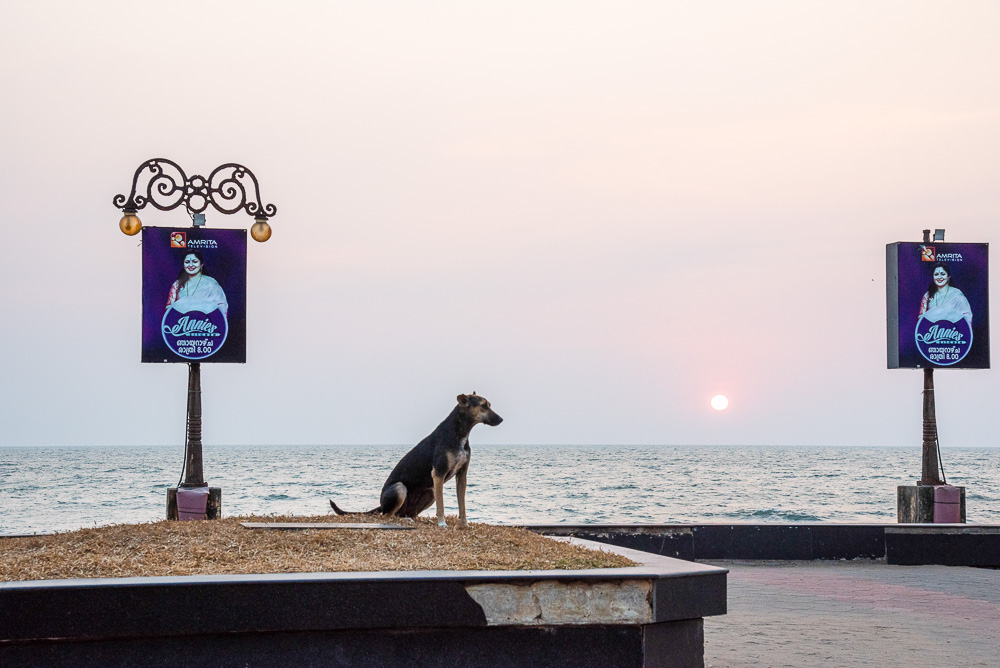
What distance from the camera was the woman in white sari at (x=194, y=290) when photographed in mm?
13477

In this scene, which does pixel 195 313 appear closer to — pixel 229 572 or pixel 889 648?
pixel 229 572

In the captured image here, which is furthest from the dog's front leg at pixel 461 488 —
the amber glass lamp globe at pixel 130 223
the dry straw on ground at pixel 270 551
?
the amber glass lamp globe at pixel 130 223

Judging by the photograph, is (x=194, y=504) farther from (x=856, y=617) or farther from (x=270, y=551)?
(x=856, y=617)

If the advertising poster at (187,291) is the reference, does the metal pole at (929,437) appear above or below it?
below

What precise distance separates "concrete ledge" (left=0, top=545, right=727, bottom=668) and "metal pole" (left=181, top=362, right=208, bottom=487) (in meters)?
6.77

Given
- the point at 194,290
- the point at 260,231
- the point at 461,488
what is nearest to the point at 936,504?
the point at 461,488

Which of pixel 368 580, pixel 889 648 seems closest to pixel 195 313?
pixel 368 580

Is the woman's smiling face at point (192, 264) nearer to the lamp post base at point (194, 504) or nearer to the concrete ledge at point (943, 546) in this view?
the lamp post base at point (194, 504)

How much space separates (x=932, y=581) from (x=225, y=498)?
47.3m

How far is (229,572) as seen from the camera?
6.96m

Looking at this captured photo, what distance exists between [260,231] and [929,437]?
919cm

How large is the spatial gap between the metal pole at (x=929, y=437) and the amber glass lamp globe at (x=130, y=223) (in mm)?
10343

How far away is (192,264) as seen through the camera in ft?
44.3

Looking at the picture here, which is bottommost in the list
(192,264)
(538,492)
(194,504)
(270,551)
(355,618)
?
(538,492)
